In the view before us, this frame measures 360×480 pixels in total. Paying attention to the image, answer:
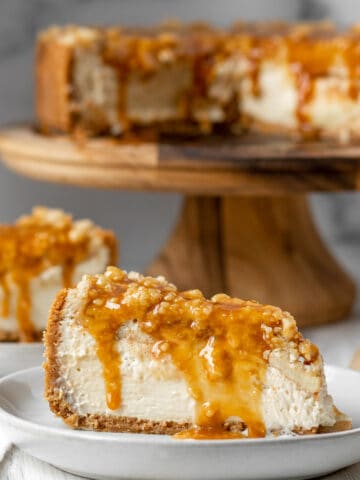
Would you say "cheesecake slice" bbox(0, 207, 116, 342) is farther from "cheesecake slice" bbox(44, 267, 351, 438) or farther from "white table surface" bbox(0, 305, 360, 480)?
"cheesecake slice" bbox(44, 267, 351, 438)

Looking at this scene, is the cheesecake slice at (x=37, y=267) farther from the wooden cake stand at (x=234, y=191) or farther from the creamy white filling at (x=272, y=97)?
the creamy white filling at (x=272, y=97)

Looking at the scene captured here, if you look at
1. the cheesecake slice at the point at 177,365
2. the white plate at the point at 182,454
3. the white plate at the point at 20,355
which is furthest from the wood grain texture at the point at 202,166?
the white plate at the point at 182,454

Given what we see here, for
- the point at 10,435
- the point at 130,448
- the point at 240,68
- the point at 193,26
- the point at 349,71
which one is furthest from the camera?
the point at 193,26

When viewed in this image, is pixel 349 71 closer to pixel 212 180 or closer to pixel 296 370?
pixel 212 180

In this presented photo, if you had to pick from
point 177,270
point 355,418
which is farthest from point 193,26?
point 355,418

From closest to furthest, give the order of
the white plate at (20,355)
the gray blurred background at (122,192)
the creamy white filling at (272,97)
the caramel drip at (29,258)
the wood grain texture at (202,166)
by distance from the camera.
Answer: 1. the white plate at (20,355)
2. the caramel drip at (29,258)
3. the wood grain texture at (202,166)
4. the creamy white filling at (272,97)
5. the gray blurred background at (122,192)

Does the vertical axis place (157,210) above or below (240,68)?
below

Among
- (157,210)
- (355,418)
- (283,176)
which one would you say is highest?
(283,176)
